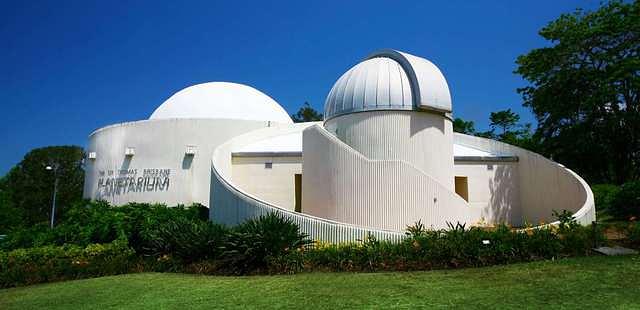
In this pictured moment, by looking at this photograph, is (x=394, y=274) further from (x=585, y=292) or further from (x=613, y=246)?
(x=613, y=246)

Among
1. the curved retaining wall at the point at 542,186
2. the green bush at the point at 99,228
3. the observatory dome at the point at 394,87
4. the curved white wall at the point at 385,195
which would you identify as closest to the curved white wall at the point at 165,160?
the green bush at the point at 99,228

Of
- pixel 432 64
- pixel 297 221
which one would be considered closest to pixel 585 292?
pixel 297 221

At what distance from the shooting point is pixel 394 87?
14.1 meters

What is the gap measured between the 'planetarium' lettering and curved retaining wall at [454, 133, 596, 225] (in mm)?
14228

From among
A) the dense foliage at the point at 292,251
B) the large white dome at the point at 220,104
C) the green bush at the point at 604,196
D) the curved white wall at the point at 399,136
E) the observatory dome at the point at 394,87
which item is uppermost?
the large white dome at the point at 220,104

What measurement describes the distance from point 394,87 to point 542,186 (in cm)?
761

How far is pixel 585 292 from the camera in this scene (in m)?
6.05

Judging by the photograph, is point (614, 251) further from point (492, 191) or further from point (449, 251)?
point (492, 191)

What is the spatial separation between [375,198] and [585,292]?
7.25m

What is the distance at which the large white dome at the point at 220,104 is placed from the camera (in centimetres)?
2445

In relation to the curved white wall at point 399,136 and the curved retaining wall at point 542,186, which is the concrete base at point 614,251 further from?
the curved retaining wall at point 542,186

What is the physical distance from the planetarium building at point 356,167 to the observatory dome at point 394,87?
0.03 meters

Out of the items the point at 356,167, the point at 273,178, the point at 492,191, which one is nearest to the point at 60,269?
the point at 356,167

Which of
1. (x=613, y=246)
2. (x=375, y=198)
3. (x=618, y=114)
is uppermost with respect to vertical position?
(x=618, y=114)
